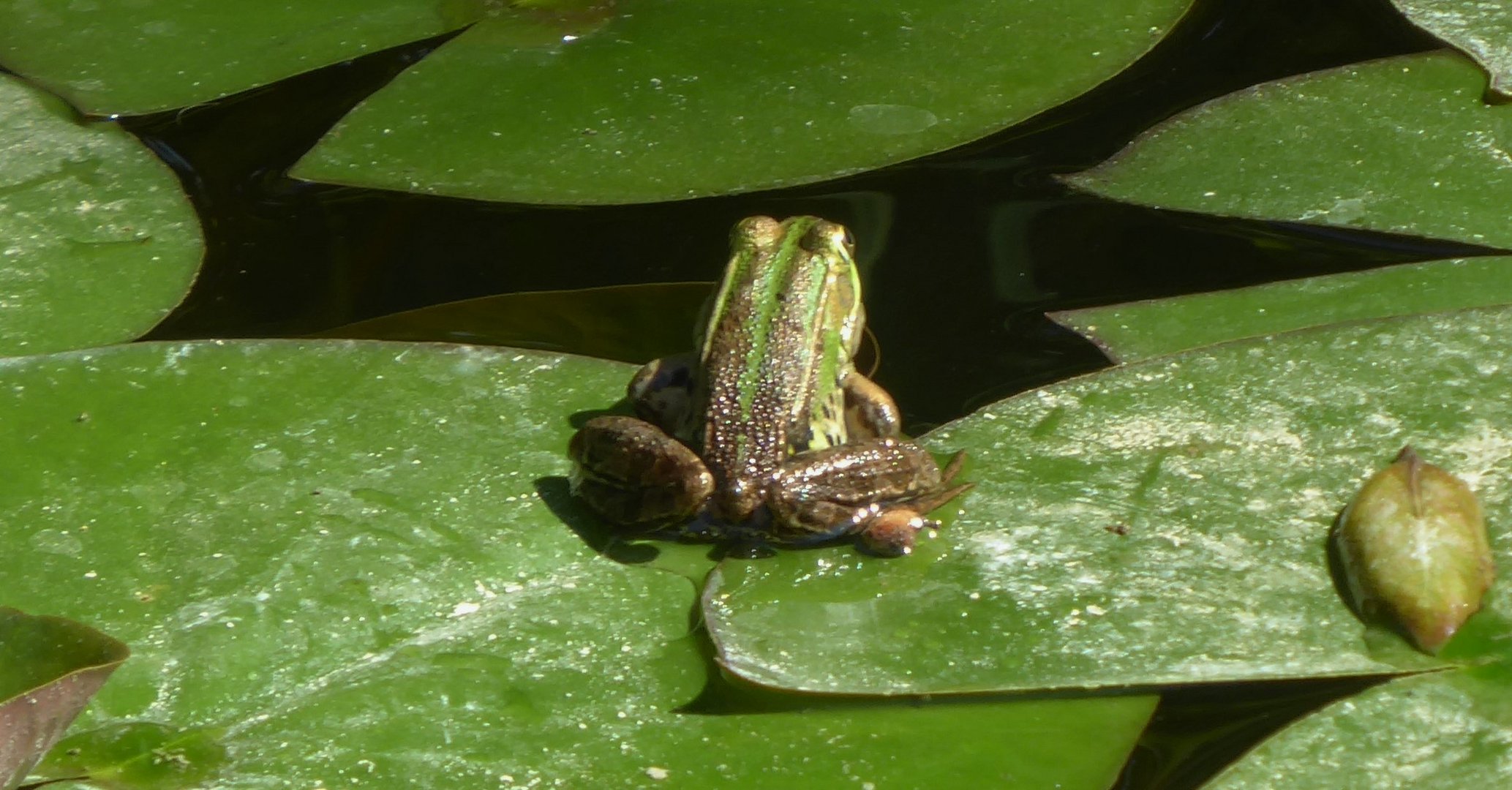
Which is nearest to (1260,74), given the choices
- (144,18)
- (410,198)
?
(410,198)

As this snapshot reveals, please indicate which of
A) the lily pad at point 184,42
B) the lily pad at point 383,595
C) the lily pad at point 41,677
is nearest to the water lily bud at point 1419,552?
the lily pad at point 383,595

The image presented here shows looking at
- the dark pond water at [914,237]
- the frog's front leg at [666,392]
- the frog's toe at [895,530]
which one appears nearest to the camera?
the frog's toe at [895,530]

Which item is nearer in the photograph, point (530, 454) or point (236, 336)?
point (530, 454)

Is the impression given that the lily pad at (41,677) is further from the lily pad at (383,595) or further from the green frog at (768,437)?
the green frog at (768,437)

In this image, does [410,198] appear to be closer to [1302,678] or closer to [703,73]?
[703,73]

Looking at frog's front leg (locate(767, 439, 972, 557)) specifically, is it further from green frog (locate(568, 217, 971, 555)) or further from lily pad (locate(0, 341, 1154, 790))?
lily pad (locate(0, 341, 1154, 790))

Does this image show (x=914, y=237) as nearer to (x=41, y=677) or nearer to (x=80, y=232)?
(x=80, y=232)
